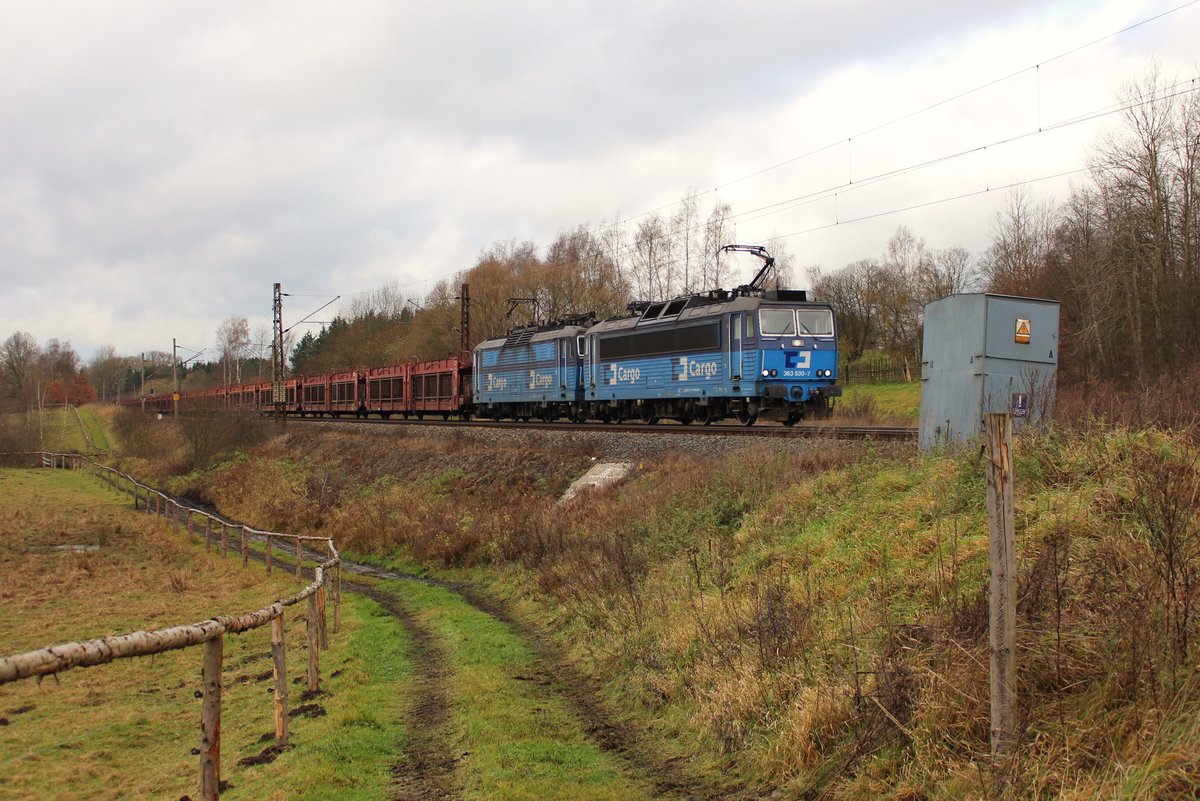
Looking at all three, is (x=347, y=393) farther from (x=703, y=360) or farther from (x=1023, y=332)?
(x=1023, y=332)

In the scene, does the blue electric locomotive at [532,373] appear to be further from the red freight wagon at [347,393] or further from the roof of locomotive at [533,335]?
the red freight wagon at [347,393]

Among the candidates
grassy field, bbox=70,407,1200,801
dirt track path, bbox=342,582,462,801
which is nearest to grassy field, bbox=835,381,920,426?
grassy field, bbox=70,407,1200,801

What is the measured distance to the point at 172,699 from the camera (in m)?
10.7

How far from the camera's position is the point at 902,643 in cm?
644

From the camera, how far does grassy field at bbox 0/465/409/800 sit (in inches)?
287

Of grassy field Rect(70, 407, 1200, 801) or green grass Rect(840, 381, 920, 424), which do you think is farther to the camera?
green grass Rect(840, 381, 920, 424)

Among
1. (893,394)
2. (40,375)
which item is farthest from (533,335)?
(40,375)

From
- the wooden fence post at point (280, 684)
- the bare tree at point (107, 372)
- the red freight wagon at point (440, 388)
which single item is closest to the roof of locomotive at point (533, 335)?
the red freight wagon at point (440, 388)

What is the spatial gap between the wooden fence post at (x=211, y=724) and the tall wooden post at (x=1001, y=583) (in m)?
4.19

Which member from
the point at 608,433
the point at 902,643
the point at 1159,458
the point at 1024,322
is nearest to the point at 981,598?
the point at 902,643

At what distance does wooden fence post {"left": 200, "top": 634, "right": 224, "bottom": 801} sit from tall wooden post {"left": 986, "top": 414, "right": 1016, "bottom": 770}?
4189 millimetres

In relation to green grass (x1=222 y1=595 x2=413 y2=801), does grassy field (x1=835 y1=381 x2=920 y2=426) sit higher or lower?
higher

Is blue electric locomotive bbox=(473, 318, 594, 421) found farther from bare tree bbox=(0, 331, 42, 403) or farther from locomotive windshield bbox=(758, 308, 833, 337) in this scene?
bare tree bbox=(0, 331, 42, 403)

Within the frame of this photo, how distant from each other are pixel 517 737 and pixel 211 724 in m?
3.67
